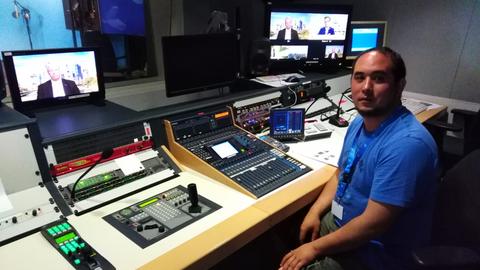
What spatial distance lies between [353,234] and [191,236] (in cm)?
54

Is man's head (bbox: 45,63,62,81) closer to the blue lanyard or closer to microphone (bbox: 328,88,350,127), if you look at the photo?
the blue lanyard

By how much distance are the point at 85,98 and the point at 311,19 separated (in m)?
1.80

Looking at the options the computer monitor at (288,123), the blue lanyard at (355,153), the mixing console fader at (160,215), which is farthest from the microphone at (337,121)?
the mixing console fader at (160,215)

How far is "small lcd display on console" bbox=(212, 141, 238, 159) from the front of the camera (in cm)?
152

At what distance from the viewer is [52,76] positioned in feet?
4.75

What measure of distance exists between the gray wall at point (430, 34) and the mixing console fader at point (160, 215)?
153cm

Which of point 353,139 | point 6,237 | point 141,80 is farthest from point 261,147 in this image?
point 141,80

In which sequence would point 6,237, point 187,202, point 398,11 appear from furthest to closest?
point 398,11 < point 187,202 < point 6,237

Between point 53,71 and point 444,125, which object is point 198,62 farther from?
point 444,125

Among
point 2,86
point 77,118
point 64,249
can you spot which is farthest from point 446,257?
point 2,86

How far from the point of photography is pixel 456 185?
1.17m

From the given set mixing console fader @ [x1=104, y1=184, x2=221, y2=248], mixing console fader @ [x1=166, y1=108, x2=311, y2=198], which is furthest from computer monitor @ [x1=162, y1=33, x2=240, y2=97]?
mixing console fader @ [x1=104, y1=184, x2=221, y2=248]

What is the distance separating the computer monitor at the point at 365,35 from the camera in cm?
275

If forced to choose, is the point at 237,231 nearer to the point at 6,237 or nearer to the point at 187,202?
the point at 187,202
